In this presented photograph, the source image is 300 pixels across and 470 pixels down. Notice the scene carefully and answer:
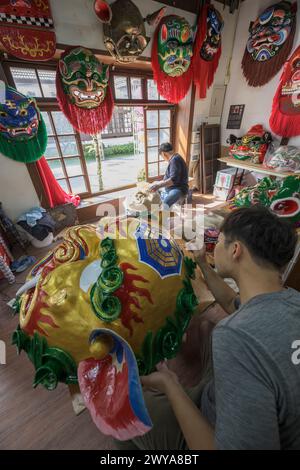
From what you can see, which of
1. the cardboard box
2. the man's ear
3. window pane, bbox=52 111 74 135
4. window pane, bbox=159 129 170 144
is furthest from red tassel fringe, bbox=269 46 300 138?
the man's ear

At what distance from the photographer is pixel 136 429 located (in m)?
0.50

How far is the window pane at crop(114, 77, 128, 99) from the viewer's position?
280 cm

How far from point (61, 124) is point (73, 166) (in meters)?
0.54

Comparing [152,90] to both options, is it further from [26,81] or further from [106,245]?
[106,245]

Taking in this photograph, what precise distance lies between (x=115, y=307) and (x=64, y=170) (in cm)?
263

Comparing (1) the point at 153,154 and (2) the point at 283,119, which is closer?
(2) the point at 283,119

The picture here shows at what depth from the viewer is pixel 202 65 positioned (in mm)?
3123

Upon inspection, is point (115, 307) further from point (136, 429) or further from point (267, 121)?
point (267, 121)

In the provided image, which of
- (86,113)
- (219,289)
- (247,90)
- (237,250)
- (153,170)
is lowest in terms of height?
(153,170)

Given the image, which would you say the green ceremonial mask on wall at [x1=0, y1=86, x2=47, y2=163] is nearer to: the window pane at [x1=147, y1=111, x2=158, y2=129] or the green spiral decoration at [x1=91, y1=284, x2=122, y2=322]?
the window pane at [x1=147, y1=111, x2=158, y2=129]

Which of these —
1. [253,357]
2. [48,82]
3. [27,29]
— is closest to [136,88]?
[48,82]

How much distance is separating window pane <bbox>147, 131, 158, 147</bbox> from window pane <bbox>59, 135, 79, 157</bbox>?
49.4 inches

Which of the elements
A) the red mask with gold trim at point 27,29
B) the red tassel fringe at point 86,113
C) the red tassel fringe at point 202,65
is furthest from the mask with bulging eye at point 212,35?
the red mask with gold trim at point 27,29

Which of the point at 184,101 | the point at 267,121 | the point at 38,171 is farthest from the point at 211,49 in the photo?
the point at 38,171
